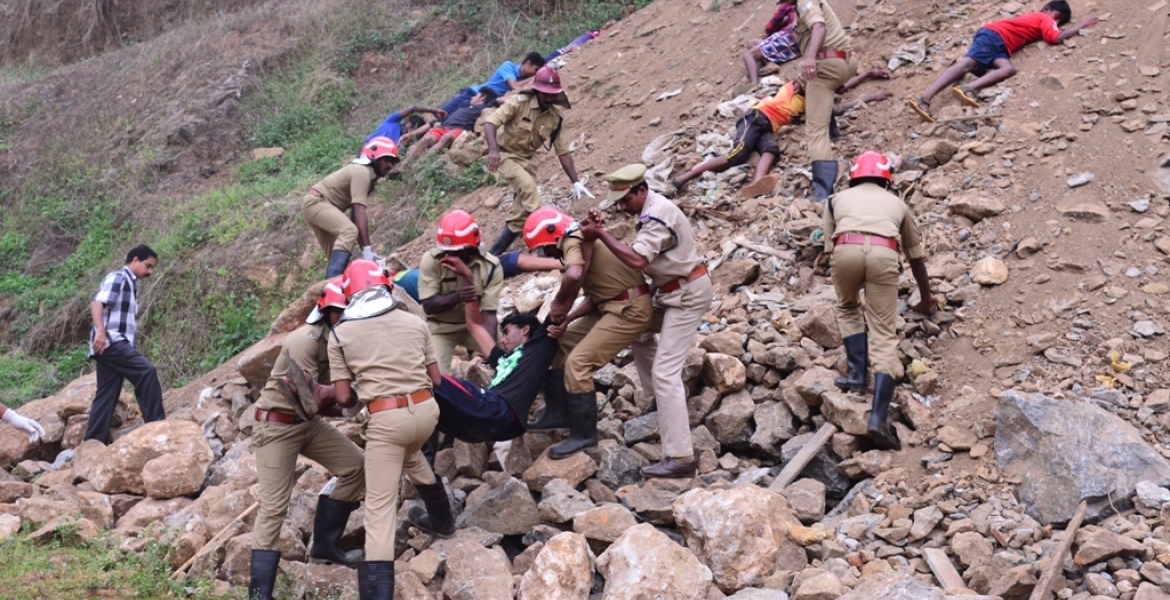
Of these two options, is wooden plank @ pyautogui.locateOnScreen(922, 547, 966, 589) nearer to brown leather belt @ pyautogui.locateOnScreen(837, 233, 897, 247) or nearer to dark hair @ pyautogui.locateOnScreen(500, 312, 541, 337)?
brown leather belt @ pyautogui.locateOnScreen(837, 233, 897, 247)

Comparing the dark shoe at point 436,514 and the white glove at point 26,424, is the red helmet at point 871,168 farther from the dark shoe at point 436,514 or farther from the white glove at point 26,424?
the white glove at point 26,424

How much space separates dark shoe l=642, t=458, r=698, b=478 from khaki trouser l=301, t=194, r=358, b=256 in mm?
3960

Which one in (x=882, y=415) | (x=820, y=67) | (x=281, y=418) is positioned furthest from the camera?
(x=820, y=67)

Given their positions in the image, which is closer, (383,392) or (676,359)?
(383,392)

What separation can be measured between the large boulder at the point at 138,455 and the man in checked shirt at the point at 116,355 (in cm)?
96

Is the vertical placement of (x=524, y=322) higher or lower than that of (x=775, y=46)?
higher

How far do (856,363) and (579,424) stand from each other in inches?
68.4

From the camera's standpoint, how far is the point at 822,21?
28.0 feet

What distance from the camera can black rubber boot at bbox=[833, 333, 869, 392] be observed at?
6344mm

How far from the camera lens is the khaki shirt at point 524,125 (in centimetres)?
879

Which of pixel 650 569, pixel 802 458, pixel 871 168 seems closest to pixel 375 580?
pixel 650 569

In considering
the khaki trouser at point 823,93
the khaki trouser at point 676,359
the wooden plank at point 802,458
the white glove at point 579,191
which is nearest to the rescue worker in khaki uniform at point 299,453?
the khaki trouser at point 676,359

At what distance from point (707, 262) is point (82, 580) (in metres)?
4.88

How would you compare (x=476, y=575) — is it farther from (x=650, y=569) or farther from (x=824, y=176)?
(x=824, y=176)
